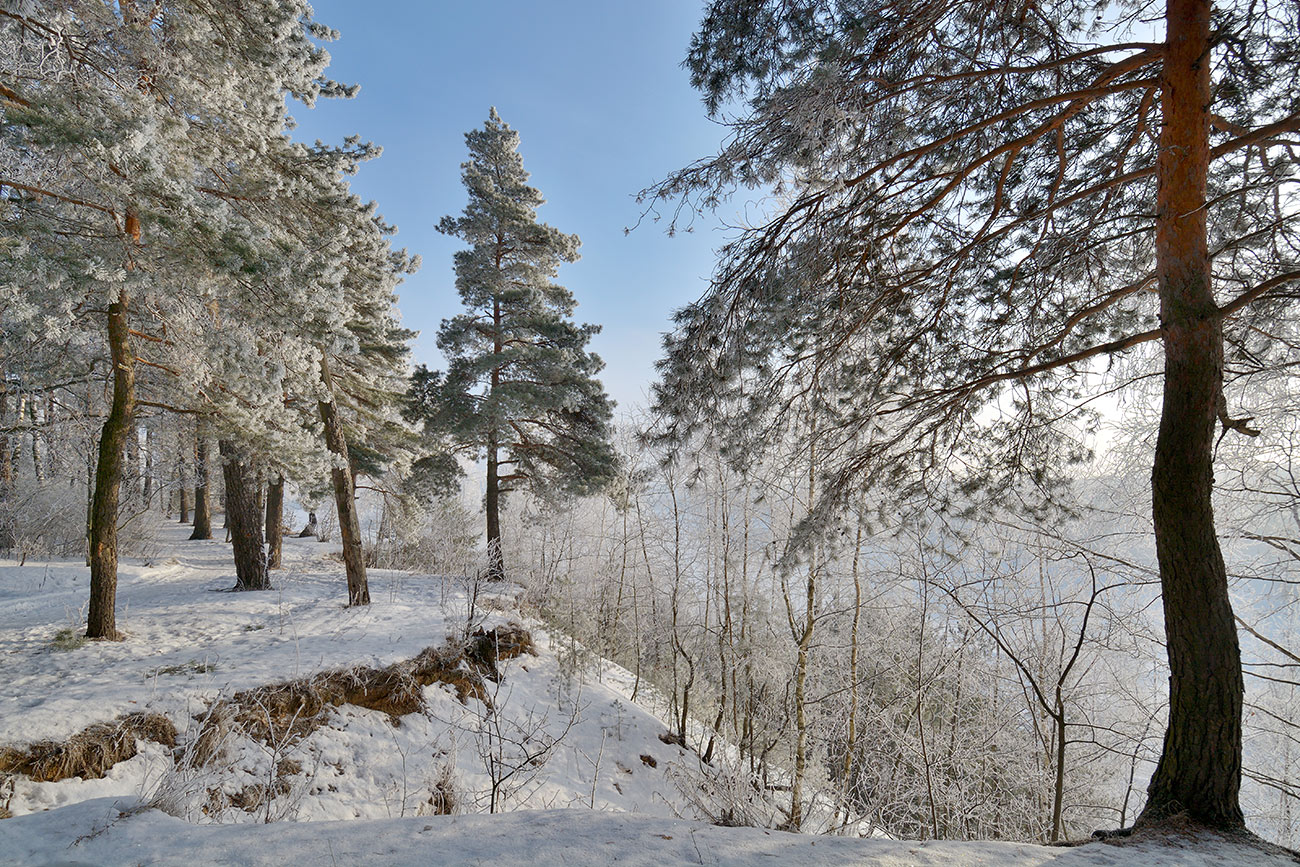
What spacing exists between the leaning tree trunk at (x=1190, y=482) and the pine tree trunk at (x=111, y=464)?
29.0 ft

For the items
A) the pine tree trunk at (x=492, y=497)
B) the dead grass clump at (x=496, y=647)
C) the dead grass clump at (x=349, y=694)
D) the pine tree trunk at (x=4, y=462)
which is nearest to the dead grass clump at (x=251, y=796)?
the dead grass clump at (x=349, y=694)

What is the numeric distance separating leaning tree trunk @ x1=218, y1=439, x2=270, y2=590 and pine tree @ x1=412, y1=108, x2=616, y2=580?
3409 mm

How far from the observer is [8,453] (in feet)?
40.5

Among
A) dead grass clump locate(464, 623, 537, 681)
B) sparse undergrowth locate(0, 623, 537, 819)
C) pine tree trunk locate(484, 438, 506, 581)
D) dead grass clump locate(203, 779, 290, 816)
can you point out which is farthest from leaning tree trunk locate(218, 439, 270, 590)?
dead grass clump locate(203, 779, 290, 816)

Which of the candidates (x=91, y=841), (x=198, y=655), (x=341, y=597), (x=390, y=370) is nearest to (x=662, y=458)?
(x=91, y=841)

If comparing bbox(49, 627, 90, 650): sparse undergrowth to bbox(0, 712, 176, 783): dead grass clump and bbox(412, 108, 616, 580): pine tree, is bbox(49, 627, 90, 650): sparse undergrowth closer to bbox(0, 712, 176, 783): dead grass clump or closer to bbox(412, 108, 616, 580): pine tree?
bbox(0, 712, 176, 783): dead grass clump

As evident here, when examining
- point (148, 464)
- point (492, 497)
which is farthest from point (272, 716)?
point (148, 464)

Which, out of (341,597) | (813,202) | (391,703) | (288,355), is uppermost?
(813,202)

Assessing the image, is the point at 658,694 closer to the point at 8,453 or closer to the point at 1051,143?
the point at 1051,143

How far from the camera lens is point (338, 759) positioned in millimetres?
5492

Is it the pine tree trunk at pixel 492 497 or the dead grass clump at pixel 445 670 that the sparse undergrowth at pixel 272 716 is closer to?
the dead grass clump at pixel 445 670

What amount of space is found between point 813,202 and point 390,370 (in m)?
11.6

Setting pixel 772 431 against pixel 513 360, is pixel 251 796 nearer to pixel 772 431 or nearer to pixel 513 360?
pixel 772 431

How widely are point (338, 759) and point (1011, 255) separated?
789cm
